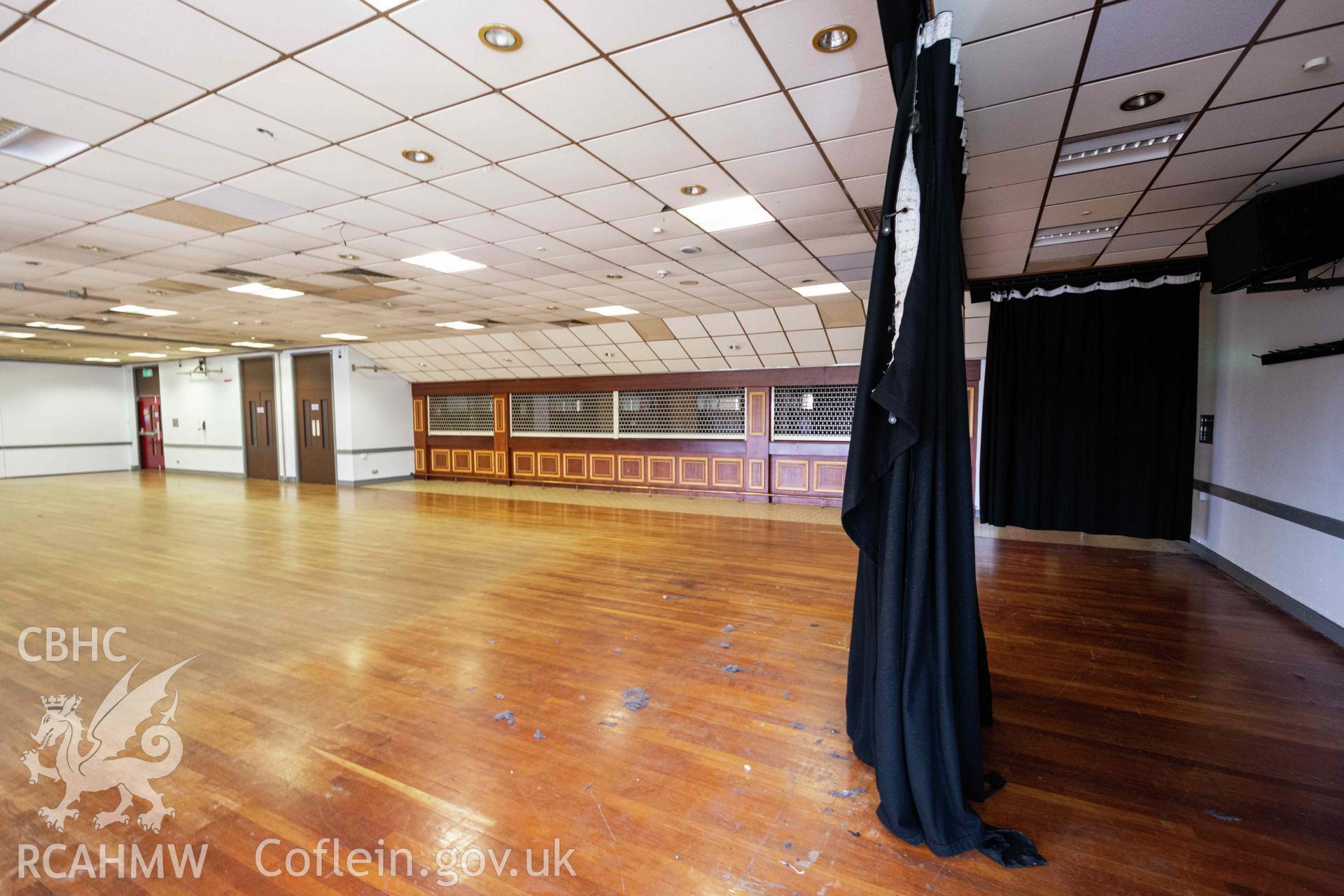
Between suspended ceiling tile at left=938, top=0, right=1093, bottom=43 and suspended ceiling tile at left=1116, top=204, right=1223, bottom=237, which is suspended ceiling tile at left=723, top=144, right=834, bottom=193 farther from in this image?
suspended ceiling tile at left=1116, top=204, right=1223, bottom=237

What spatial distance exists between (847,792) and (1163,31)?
3393mm

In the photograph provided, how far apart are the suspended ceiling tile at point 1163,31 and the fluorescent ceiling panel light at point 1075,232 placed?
8.21 feet

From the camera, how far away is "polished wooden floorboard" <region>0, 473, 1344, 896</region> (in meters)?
1.93

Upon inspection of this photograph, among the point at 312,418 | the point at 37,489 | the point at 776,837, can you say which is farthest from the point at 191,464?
the point at 776,837

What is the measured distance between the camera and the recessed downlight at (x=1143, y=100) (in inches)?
112

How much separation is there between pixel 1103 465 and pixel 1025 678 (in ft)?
14.2

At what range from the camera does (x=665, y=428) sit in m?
11.2

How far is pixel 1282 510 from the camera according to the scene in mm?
4441

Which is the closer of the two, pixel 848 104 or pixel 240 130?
pixel 848 104

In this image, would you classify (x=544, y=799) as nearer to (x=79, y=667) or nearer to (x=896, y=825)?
(x=896, y=825)

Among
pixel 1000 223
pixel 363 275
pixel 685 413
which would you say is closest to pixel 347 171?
pixel 363 275

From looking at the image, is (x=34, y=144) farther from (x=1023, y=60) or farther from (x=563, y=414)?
(x=563, y=414)

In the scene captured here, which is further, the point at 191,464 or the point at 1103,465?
the point at 191,464

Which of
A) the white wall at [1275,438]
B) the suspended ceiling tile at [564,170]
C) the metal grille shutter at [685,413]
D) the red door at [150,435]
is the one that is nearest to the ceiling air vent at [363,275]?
the suspended ceiling tile at [564,170]
